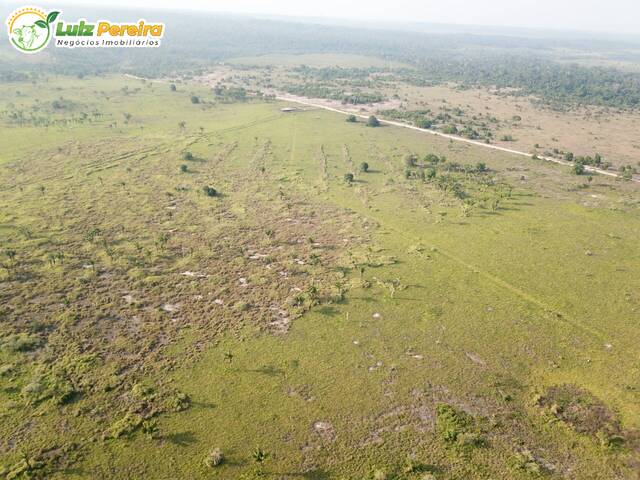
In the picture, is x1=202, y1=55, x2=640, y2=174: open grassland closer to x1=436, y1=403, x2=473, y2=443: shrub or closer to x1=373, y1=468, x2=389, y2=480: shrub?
x1=436, y1=403, x2=473, y2=443: shrub

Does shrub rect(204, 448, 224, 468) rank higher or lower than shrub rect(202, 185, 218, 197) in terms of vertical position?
lower

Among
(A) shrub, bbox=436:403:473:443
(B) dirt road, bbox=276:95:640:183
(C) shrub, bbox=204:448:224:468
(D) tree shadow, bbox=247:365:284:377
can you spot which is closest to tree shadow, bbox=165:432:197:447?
(C) shrub, bbox=204:448:224:468

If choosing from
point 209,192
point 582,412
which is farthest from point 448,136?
point 582,412

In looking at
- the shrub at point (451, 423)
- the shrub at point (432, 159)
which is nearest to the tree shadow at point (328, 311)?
the shrub at point (451, 423)

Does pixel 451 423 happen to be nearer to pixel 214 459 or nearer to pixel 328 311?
pixel 328 311

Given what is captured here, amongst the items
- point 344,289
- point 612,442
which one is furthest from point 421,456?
point 344,289

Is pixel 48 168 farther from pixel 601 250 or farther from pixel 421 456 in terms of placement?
pixel 601 250
